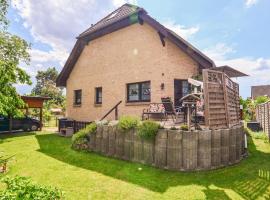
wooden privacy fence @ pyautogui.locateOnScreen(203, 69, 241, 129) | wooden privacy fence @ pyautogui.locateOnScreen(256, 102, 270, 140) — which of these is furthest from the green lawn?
wooden privacy fence @ pyautogui.locateOnScreen(256, 102, 270, 140)

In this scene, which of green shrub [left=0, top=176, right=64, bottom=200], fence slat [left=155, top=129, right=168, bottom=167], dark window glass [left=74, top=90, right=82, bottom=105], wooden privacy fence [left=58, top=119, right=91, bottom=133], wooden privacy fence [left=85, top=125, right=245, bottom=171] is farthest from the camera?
dark window glass [left=74, top=90, right=82, bottom=105]

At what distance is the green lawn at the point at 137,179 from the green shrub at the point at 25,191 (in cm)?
210

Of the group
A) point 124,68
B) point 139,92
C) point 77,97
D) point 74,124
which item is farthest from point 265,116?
point 77,97

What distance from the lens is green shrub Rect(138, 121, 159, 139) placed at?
24.5 feet

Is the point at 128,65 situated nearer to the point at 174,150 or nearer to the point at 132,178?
the point at 174,150

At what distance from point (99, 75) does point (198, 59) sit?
23.6 feet

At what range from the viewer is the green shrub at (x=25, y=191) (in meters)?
3.04

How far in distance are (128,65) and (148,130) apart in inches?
279

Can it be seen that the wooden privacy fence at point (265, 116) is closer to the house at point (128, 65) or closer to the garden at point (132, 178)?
the house at point (128, 65)

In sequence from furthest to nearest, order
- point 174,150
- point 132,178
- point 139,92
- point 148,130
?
1. point 139,92
2. point 148,130
3. point 174,150
4. point 132,178

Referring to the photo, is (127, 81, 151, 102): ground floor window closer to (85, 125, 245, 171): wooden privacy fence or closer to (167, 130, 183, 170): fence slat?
(85, 125, 245, 171): wooden privacy fence

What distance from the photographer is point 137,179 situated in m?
6.51

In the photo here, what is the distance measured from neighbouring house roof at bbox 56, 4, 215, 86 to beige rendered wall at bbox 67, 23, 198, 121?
0.38 m

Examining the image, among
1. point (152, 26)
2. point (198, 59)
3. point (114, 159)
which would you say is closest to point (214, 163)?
point (114, 159)
